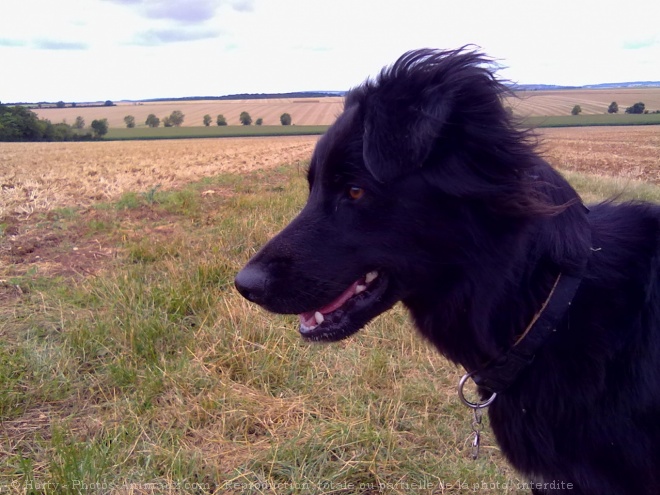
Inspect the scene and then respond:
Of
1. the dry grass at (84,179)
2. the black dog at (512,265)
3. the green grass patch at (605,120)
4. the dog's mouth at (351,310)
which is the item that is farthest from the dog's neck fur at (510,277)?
the green grass patch at (605,120)

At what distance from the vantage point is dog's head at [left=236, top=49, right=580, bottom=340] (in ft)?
5.92

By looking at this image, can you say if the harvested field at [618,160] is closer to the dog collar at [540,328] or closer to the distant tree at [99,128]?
the dog collar at [540,328]

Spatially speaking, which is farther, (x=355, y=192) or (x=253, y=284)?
(x=253, y=284)

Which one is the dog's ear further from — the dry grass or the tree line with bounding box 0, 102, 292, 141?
the tree line with bounding box 0, 102, 292, 141

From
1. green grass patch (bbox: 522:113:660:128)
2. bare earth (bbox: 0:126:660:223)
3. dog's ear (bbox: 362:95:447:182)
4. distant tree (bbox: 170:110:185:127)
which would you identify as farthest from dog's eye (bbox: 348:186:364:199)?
distant tree (bbox: 170:110:185:127)

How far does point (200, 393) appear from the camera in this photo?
10.6 ft

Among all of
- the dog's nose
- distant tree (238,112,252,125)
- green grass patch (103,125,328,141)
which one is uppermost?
distant tree (238,112,252,125)

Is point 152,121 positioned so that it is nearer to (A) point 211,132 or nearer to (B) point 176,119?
(B) point 176,119

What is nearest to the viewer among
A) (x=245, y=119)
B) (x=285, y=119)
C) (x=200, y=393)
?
(x=200, y=393)

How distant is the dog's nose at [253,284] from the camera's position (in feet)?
7.06

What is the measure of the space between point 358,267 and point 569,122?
54.9m

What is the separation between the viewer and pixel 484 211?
6.06 ft

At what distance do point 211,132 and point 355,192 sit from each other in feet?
189

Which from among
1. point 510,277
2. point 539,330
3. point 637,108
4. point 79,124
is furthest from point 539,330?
point 79,124
